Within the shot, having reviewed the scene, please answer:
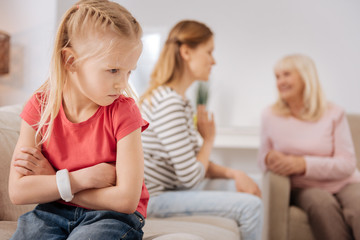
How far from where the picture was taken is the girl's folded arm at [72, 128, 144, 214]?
0.90 m

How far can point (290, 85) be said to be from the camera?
7.93 feet

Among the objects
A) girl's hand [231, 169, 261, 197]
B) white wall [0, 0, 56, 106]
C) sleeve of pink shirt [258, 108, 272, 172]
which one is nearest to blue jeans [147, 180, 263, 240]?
girl's hand [231, 169, 261, 197]

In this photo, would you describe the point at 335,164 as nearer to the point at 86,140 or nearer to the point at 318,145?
the point at 318,145

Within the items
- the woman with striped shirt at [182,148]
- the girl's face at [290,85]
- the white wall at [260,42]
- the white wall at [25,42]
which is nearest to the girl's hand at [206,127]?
the woman with striped shirt at [182,148]

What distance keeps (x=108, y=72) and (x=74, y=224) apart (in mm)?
358

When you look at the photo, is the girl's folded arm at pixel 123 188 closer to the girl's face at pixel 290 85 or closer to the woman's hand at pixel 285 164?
the woman's hand at pixel 285 164

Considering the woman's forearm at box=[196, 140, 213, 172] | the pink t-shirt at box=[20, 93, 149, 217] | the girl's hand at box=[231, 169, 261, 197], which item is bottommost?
the girl's hand at box=[231, 169, 261, 197]

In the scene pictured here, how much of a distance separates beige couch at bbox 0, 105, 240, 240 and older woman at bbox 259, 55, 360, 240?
0.77 metres

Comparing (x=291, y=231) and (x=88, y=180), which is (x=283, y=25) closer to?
(x=291, y=231)

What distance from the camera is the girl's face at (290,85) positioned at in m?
2.41

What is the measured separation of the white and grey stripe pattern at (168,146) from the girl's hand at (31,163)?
714 mm

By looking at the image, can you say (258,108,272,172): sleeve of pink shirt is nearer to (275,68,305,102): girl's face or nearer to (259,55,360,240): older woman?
(259,55,360,240): older woman

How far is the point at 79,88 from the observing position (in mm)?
944

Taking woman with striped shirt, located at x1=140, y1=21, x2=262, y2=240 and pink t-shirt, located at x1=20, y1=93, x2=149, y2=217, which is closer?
pink t-shirt, located at x1=20, y1=93, x2=149, y2=217
